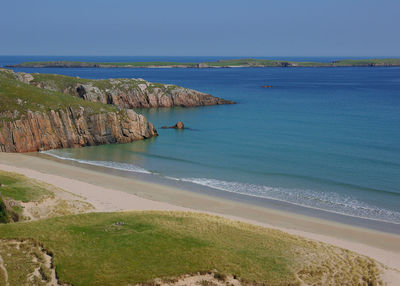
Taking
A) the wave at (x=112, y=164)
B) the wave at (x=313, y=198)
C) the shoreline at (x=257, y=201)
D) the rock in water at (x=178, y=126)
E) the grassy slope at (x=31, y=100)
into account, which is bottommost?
the wave at (x=112, y=164)

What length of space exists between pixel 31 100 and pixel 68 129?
643cm

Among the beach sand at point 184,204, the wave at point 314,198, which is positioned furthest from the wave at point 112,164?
the wave at point 314,198

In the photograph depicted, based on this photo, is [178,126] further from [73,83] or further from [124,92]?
[73,83]

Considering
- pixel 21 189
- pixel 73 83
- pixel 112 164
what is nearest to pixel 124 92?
pixel 73 83

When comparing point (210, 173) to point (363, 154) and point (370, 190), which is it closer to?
point (370, 190)

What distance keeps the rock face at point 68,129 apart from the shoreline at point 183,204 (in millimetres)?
5650

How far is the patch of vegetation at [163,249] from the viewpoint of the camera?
68.9 feet

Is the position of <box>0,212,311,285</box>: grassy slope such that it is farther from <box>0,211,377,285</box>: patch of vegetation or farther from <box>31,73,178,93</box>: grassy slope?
<box>31,73,178,93</box>: grassy slope

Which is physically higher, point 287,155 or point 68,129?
point 68,129

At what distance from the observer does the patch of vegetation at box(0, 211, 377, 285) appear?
2100 cm

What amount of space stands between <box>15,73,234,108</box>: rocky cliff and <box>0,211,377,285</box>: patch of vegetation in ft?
235

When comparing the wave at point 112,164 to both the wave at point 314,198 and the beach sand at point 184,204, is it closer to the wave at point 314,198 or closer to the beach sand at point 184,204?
the beach sand at point 184,204

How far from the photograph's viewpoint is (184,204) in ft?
120

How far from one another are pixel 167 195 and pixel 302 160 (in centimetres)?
1916
